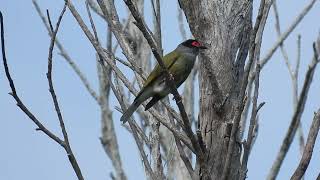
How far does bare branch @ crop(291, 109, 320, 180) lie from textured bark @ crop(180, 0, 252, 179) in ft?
2.09

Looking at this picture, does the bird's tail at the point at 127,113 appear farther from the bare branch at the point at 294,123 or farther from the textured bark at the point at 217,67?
the bare branch at the point at 294,123

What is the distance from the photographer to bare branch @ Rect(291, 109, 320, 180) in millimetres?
3041

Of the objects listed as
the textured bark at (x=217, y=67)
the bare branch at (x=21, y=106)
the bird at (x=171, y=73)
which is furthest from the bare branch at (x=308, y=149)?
the bird at (x=171, y=73)

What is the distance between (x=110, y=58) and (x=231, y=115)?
41.1 inches

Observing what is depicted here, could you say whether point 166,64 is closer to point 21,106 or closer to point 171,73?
point 171,73

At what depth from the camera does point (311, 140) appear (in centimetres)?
312

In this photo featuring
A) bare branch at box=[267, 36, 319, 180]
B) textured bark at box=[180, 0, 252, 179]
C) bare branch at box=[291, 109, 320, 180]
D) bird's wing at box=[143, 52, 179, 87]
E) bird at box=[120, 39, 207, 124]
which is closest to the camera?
bare branch at box=[267, 36, 319, 180]

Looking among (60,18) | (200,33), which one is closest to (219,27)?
(200,33)

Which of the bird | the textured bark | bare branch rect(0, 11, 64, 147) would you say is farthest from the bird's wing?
bare branch rect(0, 11, 64, 147)

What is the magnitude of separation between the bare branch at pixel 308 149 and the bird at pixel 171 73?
67.9 inches

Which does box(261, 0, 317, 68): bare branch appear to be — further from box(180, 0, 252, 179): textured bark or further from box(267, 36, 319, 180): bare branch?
box(267, 36, 319, 180): bare branch

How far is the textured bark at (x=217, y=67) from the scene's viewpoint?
3799 mm

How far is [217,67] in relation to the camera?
157 inches

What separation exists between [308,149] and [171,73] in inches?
101
